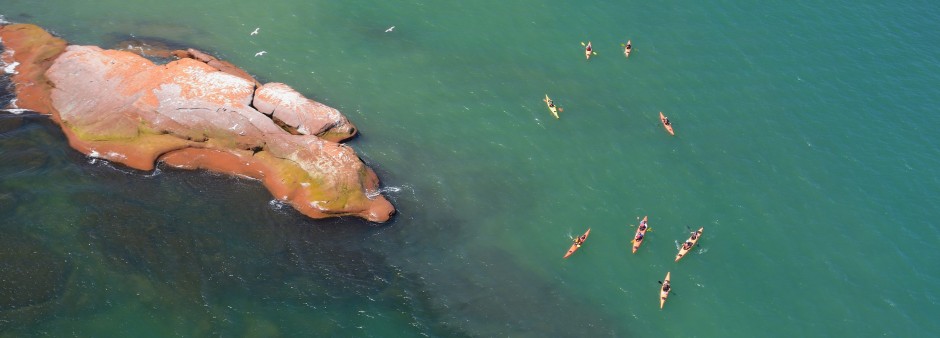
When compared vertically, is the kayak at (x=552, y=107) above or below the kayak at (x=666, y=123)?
above

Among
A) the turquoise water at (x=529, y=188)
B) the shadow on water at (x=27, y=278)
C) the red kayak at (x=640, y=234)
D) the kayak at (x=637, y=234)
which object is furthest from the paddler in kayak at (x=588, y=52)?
the shadow on water at (x=27, y=278)

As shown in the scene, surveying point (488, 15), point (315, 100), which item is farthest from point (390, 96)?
point (488, 15)

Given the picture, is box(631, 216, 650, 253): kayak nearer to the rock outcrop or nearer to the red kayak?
the red kayak

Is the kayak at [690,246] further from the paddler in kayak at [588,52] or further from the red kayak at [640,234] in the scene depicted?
the paddler in kayak at [588,52]

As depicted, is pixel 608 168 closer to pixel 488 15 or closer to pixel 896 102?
pixel 488 15

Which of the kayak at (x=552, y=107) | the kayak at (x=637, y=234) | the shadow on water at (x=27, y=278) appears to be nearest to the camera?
the shadow on water at (x=27, y=278)

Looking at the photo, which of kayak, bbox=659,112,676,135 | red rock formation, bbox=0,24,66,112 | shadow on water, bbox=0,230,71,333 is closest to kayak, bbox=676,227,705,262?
kayak, bbox=659,112,676,135
